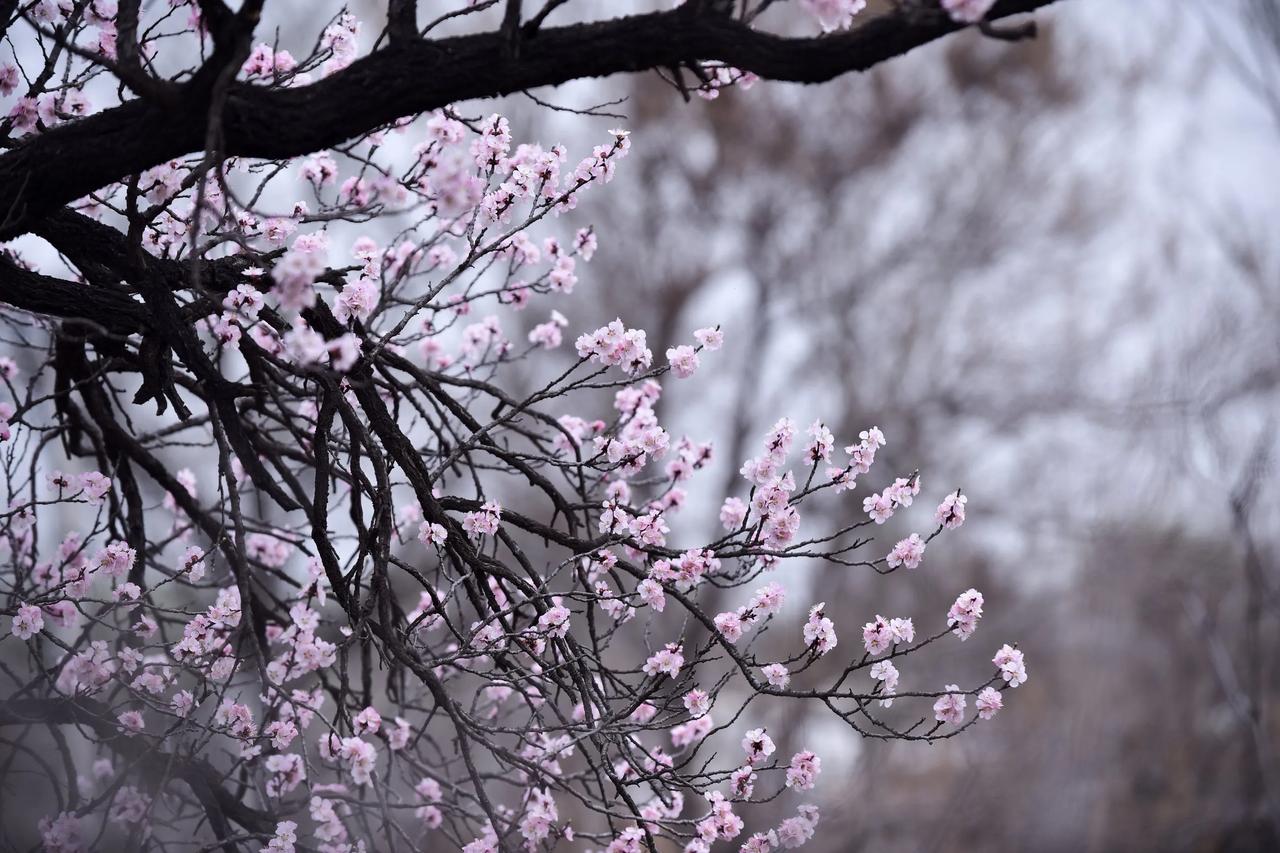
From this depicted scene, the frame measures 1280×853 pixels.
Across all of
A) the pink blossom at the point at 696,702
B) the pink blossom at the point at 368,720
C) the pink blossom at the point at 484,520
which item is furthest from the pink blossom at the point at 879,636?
the pink blossom at the point at 368,720

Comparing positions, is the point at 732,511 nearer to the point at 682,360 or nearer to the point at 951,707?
the point at 682,360

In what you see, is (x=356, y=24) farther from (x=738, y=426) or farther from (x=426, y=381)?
(x=738, y=426)

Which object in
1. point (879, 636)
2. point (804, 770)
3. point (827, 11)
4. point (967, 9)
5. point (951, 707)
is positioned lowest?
point (804, 770)

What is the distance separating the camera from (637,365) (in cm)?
326

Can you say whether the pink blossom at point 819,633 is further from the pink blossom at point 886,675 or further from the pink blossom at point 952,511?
the pink blossom at point 952,511

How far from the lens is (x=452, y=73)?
244 cm

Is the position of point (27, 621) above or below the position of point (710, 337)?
below

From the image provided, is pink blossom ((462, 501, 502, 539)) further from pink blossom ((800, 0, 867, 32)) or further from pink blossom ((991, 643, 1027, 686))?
pink blossom ((800, 0, 867, 32))

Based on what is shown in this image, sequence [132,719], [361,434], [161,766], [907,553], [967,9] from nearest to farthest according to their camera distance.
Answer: [967,9] → [361,434] → [907,553] → [161,766] → [132,719]

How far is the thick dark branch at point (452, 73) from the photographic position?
2287 mm

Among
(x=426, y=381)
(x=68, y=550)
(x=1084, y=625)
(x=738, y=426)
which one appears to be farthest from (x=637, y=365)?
(x=1084, y=625)

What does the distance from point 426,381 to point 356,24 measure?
3.55 ft

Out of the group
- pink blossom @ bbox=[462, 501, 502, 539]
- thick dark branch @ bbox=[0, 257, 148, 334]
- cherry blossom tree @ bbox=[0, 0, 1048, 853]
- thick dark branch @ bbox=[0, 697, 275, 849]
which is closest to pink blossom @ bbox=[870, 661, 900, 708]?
cherry blossom tree @ bbox=[0, 0, 1048, 853]

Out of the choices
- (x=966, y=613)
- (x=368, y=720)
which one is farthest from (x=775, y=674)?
(x=368, y=720)
